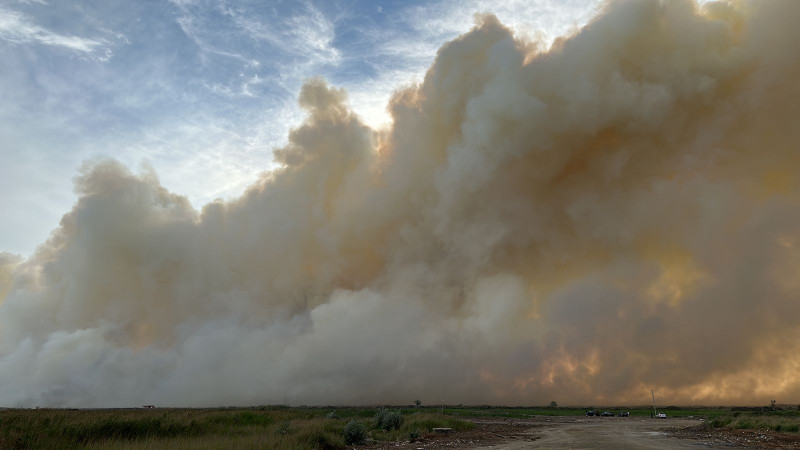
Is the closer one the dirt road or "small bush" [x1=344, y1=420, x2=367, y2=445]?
the dirt road

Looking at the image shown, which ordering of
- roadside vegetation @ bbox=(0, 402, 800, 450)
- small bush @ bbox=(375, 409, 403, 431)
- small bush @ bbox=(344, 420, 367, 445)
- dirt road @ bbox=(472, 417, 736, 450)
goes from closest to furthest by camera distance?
1. roadside vegetation @ bbox=(0, 402, 800, 450)
2. dirt road @ bbox=(472, 417, 736, 450)
3. small bush @ bbox=(344, 420, 367, 445)
4. small bush @ bbox=(375, 409, 403, 431)

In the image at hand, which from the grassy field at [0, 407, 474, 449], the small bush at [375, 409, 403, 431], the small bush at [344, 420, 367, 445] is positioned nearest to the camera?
the grassy field at [0, 407, 474, 449]

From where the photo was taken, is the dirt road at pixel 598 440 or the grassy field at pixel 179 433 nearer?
the grassy field at pixel 179 433

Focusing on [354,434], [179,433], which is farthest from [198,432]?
[354,434]

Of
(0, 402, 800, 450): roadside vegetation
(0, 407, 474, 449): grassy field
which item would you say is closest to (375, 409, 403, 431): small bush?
(0, 402, 800, 450): roadside vegetation

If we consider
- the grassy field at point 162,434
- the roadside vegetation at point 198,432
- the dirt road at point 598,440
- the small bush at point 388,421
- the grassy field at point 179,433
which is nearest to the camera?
the grassy field at point 162,434

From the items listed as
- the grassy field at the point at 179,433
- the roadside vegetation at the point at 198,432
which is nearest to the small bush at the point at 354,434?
the roadside vegetation at the point at 198,432

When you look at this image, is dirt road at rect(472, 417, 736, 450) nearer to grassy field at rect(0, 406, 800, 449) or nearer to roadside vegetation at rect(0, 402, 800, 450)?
roadside vegetation at rect(0, 402, 800, 450)

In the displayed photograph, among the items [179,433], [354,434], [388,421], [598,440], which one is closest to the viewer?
[354,434]

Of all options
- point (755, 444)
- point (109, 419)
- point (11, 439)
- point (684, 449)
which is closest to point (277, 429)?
point (109, 419)

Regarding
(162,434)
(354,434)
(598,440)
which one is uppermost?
(354,434)

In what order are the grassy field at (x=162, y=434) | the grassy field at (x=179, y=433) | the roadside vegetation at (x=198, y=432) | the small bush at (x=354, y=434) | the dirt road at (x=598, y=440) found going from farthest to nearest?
the small bush at (x=354, y=434)
the dirt road at (x=598, y=440)
the roadside vegetation at (x=198, y=432)
the grassy field at (x=179, y=433)
the grassy field at (x=162, y=434)

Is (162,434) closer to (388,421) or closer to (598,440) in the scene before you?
(388,421)

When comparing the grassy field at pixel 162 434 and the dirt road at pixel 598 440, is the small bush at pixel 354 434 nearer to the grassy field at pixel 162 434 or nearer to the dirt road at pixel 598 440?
the grassy field at pixel 162 434
